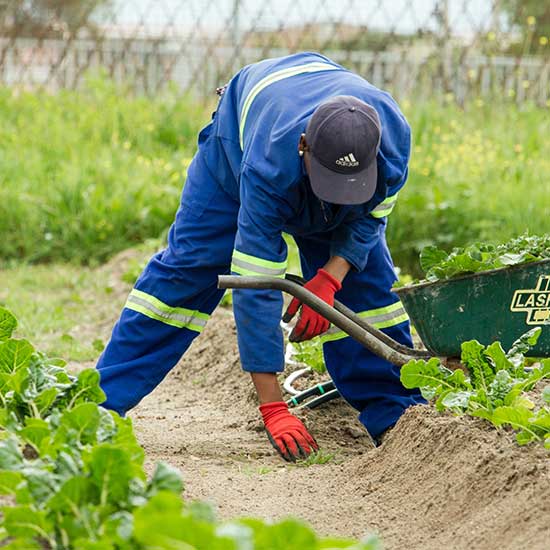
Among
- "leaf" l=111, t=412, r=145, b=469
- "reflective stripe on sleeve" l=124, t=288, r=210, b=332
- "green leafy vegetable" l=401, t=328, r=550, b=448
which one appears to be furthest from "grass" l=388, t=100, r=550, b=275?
"leaf" l=111, t=412, r=145, b=469

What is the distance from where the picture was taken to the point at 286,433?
4066 mm

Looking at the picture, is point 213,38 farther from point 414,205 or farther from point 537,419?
point 537,419

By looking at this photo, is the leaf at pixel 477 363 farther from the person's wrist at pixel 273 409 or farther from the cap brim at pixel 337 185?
the person's wrist at pixel 273 409

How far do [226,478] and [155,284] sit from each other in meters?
0.92

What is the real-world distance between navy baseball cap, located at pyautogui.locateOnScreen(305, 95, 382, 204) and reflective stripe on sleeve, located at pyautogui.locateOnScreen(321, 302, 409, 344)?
89 centimetres

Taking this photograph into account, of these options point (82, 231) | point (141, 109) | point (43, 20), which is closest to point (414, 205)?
point (82, 231)

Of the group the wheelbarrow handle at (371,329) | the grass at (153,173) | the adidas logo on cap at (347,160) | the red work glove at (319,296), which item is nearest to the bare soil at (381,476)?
the wheelbarrow handle at (371,329)

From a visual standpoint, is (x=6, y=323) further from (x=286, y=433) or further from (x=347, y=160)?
(x=347, y=160)

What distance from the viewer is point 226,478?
3.71m

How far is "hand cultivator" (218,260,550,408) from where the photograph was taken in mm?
3648

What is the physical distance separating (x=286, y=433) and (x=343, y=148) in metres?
1.25

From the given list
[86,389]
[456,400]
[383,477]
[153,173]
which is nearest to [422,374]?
[456,400]

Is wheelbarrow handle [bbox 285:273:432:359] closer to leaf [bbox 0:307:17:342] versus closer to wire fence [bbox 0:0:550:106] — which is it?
leaf [bbox 0:307:17:342]

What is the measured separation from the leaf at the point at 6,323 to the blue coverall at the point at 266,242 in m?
0.72
